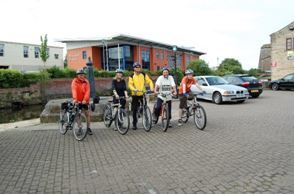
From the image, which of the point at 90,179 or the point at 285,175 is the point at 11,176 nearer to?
the point at 90,179

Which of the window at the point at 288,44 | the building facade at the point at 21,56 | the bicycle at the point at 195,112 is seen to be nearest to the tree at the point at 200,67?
the window at the point at 288,44

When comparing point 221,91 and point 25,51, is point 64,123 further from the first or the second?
point 25,51

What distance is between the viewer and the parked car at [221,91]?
1566cm

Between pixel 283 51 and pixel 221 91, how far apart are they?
22.3 m

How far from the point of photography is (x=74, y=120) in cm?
805

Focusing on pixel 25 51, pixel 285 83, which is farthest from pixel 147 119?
pixel 25 51

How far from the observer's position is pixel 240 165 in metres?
5.20

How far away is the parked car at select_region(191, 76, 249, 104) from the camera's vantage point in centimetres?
1566

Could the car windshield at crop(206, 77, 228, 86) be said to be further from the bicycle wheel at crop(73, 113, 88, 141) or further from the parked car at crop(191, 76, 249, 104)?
the bicycle wheel at crop(73, 113, 88, 141)

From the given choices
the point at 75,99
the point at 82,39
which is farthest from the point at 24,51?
the point at 75,99

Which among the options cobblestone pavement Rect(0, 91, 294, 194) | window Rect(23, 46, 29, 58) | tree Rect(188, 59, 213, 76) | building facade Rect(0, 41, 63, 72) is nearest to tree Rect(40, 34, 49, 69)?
building facade Rect(0, 41, 63, 72)

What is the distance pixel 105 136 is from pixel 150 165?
10.0ft

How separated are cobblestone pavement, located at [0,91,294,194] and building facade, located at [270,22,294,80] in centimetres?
2791

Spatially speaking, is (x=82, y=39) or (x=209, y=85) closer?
(x=209, y=85)
